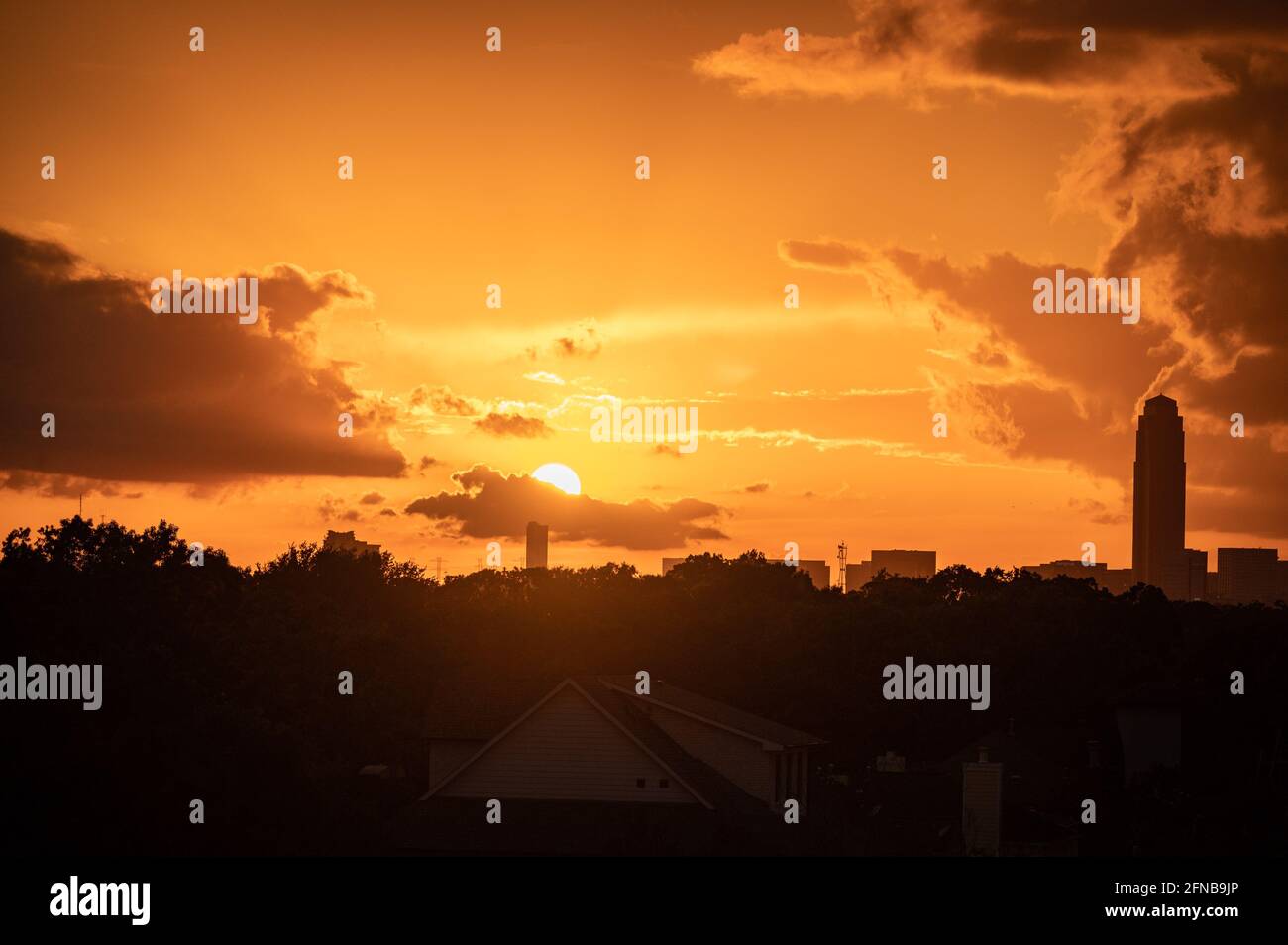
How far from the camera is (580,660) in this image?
3927 inches

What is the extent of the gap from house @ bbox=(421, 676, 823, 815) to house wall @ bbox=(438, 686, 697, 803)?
0.12 ft

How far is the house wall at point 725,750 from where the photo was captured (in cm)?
6250

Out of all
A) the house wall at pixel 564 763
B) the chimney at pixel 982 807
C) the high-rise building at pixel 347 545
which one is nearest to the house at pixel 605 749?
the house wall at pixel 564 763

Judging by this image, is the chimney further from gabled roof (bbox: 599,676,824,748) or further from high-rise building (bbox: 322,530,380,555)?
high-rise building (bbox: 322,530,380,555)

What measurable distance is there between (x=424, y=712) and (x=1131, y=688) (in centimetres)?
3875

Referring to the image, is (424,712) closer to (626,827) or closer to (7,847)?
(626,827)

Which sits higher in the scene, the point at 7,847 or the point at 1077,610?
the point at 1077,610

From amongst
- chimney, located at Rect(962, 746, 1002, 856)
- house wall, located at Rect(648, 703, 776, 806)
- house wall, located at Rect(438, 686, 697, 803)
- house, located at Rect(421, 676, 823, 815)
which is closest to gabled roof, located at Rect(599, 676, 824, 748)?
house, located at Rect(421, 676, 823, 815)

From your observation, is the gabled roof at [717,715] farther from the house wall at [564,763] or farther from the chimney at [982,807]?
the chimney at [982,807]

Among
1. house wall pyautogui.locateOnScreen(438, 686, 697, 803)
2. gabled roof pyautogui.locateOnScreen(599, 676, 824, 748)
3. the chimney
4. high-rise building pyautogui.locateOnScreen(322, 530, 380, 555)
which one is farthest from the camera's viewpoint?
high-rise building pyautogui.locateOnScreen(322, 530, 380, 555)

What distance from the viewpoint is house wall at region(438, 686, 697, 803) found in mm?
56969
